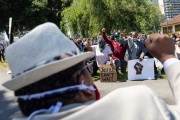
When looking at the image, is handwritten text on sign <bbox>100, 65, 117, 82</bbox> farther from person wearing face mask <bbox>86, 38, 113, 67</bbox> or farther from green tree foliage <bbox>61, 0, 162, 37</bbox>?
green tree foliage <bbox>61, 0, 162, 37</bbox>

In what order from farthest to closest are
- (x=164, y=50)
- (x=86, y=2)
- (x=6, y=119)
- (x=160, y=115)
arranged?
(x=86, y=2), (x=6, y=119), (x=164, y=50), (x=160, y=115)

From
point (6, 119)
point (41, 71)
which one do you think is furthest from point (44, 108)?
point (6, 119)

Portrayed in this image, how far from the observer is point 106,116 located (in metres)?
1.09

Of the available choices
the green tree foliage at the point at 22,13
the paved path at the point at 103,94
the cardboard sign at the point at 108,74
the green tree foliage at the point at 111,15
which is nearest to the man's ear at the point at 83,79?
the paved path at the point at 103,94

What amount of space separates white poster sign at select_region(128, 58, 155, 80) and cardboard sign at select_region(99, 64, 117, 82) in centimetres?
53

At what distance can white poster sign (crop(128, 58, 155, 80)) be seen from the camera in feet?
33.6

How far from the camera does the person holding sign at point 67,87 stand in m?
1.08

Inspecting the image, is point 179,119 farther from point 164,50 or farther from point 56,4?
point 56,4

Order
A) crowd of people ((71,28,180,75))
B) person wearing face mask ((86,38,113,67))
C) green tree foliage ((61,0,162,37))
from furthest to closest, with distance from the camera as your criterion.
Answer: green tree foliage ((61,0,162,37)) → person wearing face mask ((86,38,113,67)) → crowd of people ((71,28,180,75))

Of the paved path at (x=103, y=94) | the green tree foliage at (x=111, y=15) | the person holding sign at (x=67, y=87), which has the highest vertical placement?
the green tree foliage at (x=111, y=15)

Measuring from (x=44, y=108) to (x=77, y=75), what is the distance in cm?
19

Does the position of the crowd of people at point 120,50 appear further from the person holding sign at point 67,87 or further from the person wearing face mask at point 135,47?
the person holding sign at point 67,87

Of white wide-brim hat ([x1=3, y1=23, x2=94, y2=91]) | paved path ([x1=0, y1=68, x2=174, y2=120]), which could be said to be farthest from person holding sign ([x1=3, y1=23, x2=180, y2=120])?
paved path ([x1=0, y1=68, x2=174, y2=120])

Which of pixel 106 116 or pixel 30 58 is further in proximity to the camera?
pixel 30 58
